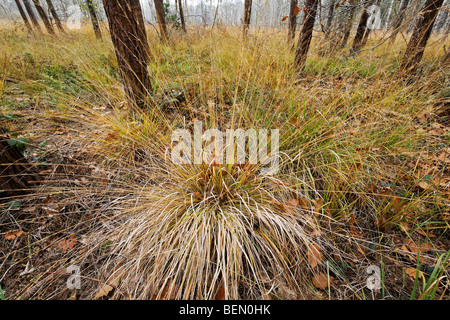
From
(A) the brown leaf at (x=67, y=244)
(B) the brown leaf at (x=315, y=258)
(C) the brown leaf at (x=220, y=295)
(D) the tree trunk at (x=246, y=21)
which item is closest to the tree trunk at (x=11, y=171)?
(A) the brown leaf at (x=67, y=244)

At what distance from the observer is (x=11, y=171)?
4.02 feet

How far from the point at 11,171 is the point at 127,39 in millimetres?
1394

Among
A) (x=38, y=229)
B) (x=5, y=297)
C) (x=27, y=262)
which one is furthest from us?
(x=38, y=229)

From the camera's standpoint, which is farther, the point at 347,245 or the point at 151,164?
the point at 151,164

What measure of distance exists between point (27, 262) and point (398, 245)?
215cm

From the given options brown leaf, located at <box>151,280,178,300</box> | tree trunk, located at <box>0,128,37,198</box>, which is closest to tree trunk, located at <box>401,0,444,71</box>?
brown leaf, located at <box>151,280,178,300</box>

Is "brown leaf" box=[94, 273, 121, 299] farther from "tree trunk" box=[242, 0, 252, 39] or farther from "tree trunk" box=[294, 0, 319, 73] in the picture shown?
"tree trunk" box=[294, 0, 319, 73]

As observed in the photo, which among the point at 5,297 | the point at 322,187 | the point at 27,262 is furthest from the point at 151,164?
the point at 322,187

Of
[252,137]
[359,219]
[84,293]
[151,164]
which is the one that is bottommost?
[84,293]

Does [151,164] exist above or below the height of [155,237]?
above

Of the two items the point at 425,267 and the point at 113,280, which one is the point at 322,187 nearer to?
the point at 425,267

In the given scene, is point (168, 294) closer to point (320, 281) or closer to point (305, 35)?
point (320, 281)

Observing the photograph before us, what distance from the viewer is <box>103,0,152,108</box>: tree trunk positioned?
4.97 feet

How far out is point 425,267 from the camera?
953 mm
